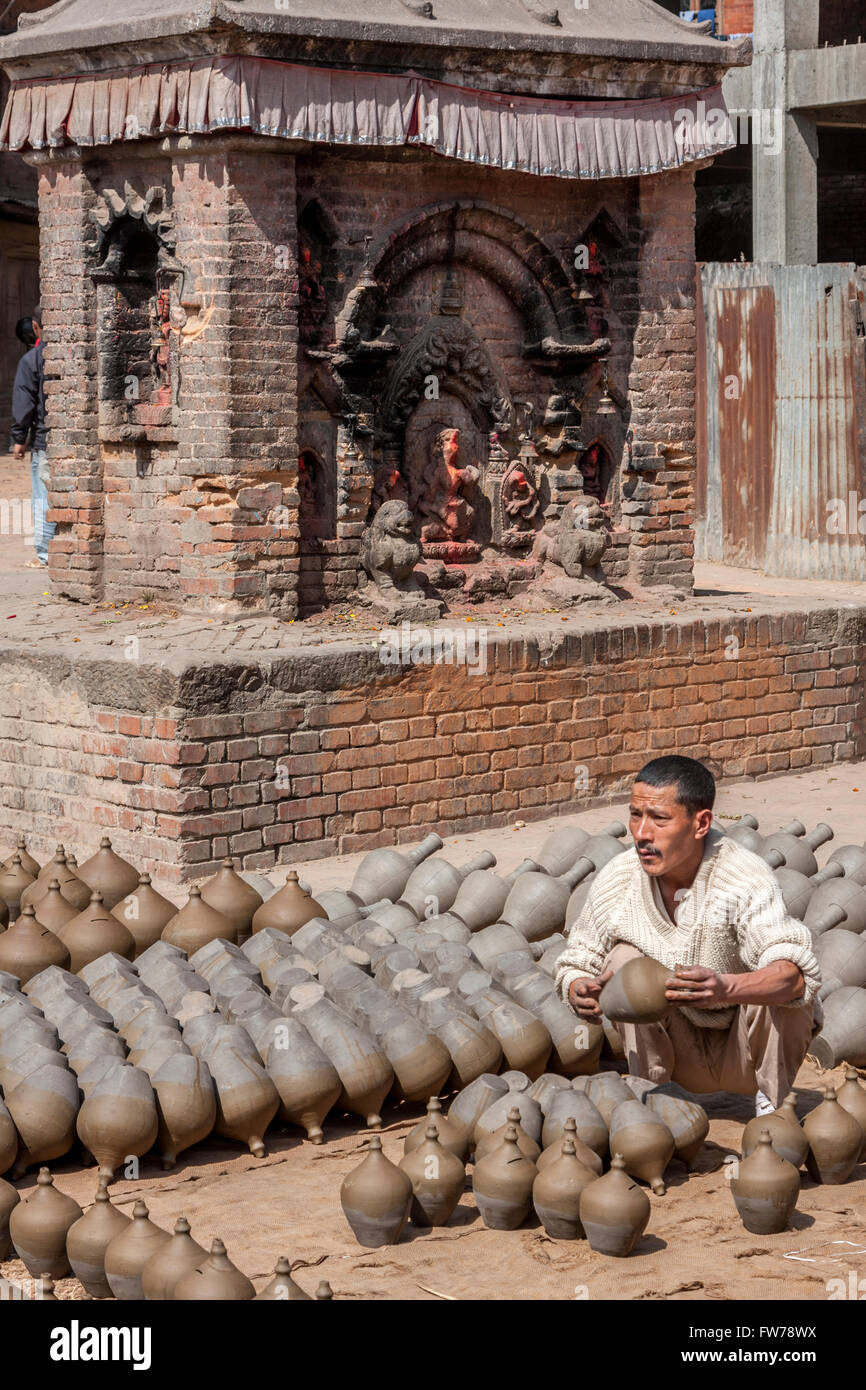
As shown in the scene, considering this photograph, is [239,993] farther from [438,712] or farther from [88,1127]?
[438,712]

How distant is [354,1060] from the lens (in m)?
5.34

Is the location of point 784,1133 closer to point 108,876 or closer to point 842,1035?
point 842,1035

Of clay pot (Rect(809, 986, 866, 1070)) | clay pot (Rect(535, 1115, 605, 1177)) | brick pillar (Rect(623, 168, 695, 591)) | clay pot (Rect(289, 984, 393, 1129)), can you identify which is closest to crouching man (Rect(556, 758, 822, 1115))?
clay pot (Rect(535, 1115, 605, 1177))

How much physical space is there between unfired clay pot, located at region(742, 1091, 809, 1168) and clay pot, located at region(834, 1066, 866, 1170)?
22cm

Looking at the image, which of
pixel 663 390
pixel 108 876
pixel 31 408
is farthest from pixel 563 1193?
pixel 31 408

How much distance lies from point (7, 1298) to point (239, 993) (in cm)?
155

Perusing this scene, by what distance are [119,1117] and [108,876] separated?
2.05 meters

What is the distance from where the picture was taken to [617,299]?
10.8 meters

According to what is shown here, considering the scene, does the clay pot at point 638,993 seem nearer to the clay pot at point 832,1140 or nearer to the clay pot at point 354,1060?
the clay pot at point 832,1140

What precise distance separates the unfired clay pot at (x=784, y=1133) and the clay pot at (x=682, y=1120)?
15 cm

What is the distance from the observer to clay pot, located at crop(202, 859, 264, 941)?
660 centimetres

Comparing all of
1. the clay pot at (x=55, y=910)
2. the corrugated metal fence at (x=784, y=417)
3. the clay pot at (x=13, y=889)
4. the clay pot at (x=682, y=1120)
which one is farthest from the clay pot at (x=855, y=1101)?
the corrugated metal fence at (x=784, y=417)

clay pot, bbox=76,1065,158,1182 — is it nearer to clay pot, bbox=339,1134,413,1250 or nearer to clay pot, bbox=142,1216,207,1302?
clay pot, bbox=339,1134,413,1250

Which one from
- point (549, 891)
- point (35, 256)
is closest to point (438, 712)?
point (549, 891)
